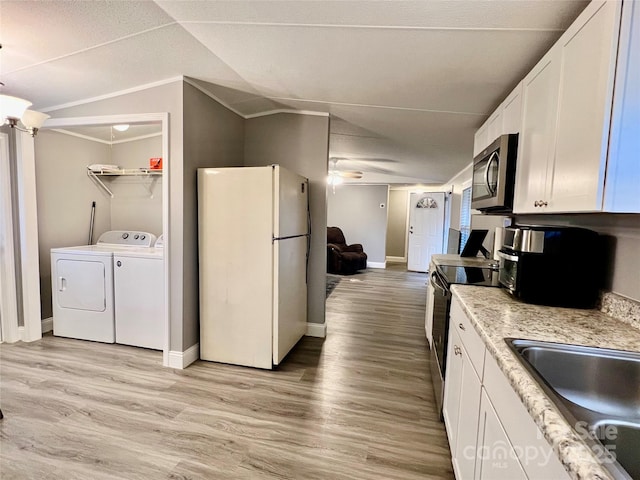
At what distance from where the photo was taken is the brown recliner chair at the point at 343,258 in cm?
717

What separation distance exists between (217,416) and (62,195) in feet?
10.3

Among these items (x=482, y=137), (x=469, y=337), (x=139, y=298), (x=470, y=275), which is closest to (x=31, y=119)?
(x=139, y=298)

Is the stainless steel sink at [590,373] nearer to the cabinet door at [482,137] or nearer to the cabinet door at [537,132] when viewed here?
the cabinet door at [537,132]

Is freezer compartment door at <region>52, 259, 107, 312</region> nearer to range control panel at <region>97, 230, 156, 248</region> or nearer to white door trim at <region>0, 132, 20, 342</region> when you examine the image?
white door trim at <region>0, 132, 20, 342</region>

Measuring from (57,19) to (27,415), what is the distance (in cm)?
242

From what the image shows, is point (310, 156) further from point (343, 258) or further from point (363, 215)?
point (363, 215)

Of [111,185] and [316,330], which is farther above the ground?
[111,185]

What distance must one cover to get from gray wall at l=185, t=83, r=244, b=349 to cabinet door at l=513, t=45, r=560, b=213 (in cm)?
242

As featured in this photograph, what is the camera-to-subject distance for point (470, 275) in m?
2.28

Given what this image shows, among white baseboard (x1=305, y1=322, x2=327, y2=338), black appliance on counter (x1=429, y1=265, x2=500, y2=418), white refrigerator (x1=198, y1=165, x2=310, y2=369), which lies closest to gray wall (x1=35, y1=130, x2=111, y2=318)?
white refrigerator (x1=198, y1=165, x2=310, y2=369)

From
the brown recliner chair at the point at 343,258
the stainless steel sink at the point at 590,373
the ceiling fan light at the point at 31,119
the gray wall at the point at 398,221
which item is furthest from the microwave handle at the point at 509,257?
the gray wall at the point at 398,221

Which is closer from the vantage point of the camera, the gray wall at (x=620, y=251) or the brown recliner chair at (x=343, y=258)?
the gray wall at (x=620, y=251)

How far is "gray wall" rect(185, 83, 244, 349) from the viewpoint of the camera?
8.77 feet

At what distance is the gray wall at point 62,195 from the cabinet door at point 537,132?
14.3ft
